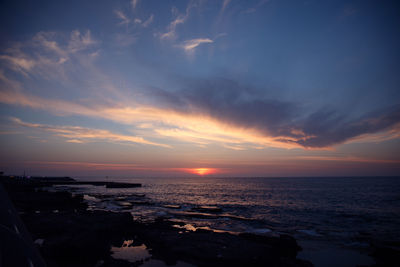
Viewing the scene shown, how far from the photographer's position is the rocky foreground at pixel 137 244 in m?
11.5

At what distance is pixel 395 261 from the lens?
41.7 ft

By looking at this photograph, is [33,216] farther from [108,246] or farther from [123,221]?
[108,246]

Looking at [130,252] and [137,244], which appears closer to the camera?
[130,252]

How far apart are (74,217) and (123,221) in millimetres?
4239

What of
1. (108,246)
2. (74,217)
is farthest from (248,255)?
(74,217)

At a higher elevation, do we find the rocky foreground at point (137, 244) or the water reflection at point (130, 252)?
the rocky foreground at point (137, 244)

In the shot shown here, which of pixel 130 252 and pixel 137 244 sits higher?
pixel 130 252

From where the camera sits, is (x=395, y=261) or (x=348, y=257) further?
(x=348, y=257)

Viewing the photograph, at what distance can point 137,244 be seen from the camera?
589 inches

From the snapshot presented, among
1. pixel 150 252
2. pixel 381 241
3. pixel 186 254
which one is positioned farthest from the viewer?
pixel 381 241

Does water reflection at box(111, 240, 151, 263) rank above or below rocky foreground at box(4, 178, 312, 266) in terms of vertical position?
below

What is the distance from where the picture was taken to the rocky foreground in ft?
37.7

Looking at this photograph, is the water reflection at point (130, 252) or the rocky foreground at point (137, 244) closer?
the rocky foreground at point (137, 244)

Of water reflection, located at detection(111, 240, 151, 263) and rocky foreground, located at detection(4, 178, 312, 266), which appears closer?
rocky foreground, located at detection(4, 178, 312, 266)
